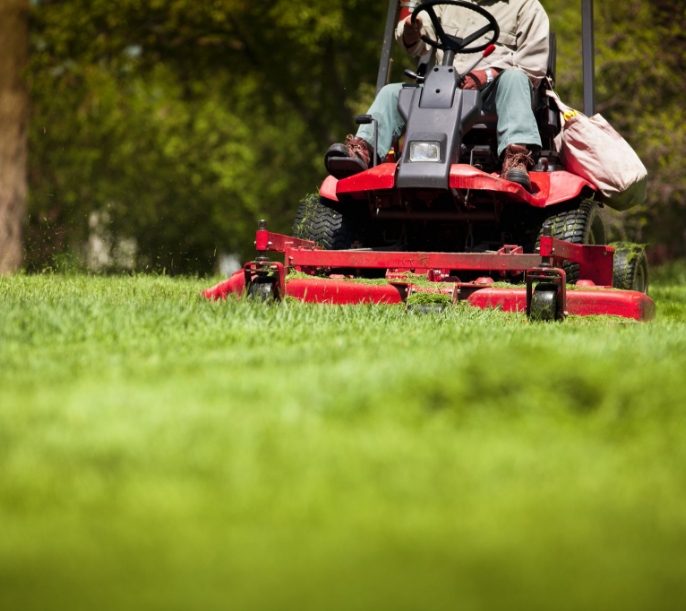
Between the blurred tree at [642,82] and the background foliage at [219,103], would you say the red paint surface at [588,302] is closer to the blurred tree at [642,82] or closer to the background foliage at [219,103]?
the background foliage at [219,103]

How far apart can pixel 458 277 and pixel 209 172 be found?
56.2ft

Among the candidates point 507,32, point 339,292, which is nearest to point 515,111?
point 507,32

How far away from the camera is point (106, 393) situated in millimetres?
3055

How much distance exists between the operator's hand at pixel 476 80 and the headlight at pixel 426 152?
0.78 m

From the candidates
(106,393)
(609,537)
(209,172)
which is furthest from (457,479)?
(209,172)

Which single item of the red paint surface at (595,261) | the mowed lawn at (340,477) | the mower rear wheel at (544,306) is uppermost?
the red paint surface at (595,261)

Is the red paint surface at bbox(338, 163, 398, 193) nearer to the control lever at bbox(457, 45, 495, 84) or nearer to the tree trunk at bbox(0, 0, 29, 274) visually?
the control lever at bbox(457, 45, 495, 84)

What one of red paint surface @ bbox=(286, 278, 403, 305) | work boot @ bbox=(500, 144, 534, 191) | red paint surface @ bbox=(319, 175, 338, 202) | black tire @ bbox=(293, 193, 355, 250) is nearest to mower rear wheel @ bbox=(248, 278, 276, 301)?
red paint surface @ bbox=(286, 278, 403, 305)

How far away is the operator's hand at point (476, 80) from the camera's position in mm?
6992

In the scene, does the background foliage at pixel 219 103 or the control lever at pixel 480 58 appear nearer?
the control lever at pixel 480 58

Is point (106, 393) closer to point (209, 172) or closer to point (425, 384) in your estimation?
point (425, 384)

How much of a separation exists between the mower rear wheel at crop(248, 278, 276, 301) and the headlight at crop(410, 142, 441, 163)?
1.13 m

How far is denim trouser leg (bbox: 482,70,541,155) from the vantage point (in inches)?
263

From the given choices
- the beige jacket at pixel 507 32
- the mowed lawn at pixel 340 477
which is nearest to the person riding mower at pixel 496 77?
the beige jacket at pixel 507 32
